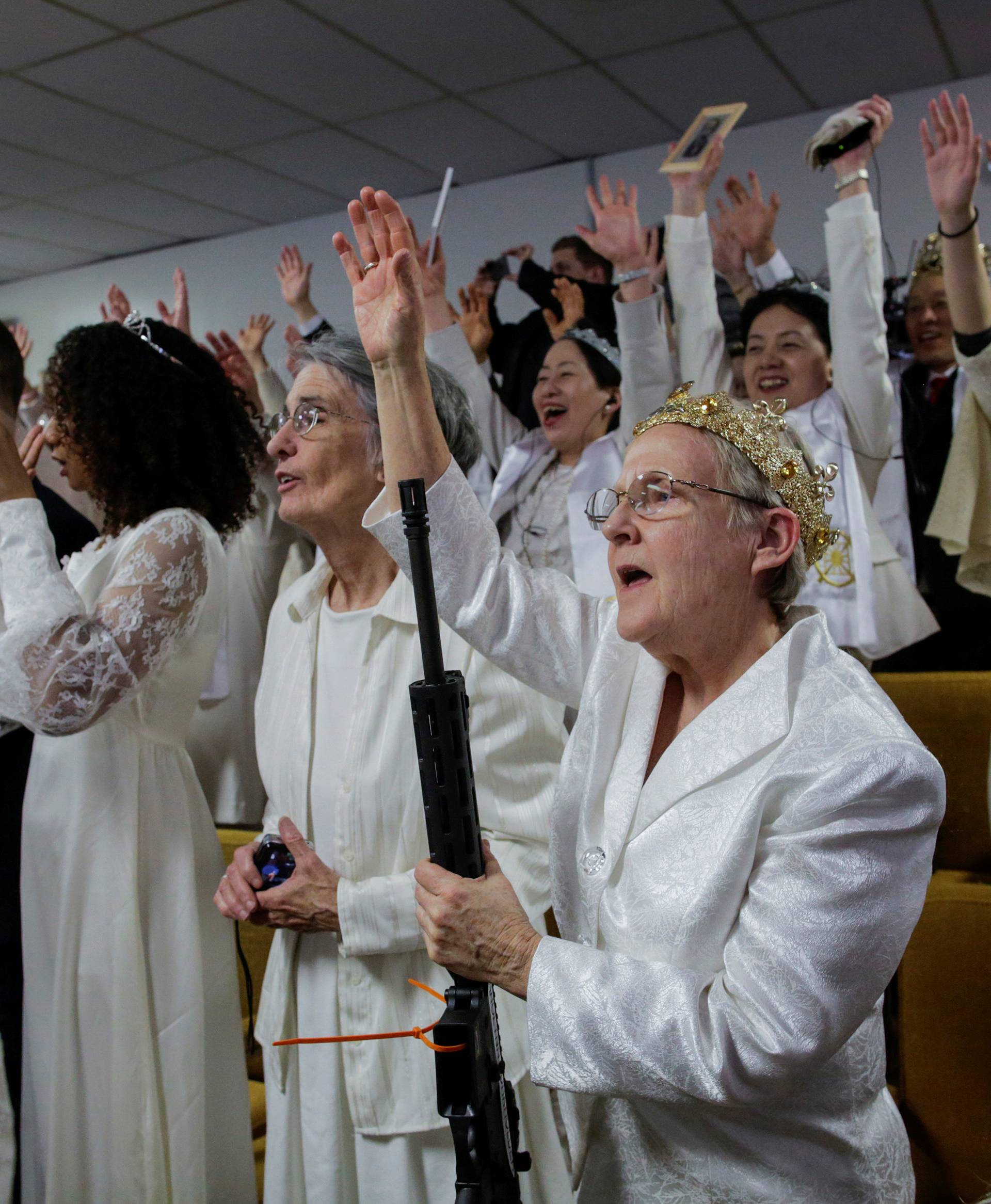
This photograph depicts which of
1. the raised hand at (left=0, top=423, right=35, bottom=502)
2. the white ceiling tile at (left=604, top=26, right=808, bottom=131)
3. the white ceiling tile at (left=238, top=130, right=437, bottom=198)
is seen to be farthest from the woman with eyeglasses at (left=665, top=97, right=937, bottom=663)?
the white ceiling tile at (left=238, top=130, right=437, bottom=198)

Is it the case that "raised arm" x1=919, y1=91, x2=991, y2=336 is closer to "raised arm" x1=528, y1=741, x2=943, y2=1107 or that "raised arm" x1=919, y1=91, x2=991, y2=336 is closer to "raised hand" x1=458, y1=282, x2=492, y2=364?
"raised arm" x1=528, y1=741, x2=943, y2=1107

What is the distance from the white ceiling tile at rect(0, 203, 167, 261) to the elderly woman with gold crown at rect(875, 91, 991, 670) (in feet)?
15.1

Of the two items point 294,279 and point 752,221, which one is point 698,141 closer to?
point 752,221

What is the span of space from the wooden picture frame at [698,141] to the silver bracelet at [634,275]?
0.79 ft

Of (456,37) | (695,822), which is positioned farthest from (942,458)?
(456,37)

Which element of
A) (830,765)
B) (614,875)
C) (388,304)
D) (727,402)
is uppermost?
(388,304)

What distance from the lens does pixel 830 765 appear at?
105 centimetres

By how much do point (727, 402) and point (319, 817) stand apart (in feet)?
2.83

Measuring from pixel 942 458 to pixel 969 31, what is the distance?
2.04 metres

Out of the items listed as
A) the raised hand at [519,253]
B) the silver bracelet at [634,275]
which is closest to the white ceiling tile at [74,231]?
the raised hand at [519,253]

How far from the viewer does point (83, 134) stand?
4922 millimetres

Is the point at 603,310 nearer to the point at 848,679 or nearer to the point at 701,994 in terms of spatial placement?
the point at 848,679

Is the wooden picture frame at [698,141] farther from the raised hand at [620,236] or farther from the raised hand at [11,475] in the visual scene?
the raised hand at [11,475]

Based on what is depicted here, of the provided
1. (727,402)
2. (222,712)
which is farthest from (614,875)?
(222,712)
